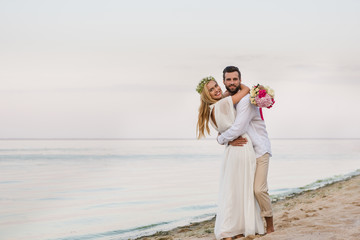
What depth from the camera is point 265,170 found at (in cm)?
575

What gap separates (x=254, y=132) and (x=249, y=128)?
3.3 inches

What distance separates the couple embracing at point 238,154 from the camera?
5688 millimetres

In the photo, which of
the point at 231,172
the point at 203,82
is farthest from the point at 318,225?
the point at 203,82

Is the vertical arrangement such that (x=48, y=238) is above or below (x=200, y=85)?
below

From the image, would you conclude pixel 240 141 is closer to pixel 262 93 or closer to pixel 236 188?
pixel 236 188

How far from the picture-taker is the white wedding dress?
572 cm

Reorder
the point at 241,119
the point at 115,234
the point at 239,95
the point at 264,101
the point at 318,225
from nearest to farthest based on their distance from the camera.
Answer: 1. the point at 264,101
2. the point at 241,119
3. the point at 239,95
4. the point at 318,225
5. the point at 115,234

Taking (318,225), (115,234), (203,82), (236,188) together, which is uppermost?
(203,82)

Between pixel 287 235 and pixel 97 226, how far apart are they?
18.2 ft

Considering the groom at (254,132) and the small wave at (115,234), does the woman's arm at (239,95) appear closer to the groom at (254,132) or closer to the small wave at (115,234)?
the groom at (254,132)

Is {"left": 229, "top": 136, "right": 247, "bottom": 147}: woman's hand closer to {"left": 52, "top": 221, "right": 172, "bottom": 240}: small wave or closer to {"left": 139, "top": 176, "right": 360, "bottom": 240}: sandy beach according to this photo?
{"left": 139, "top": 176, "right": 360, "bottom": 240}: sandy beach

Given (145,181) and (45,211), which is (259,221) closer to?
(45,211)

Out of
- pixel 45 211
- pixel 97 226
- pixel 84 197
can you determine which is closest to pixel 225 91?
pixel 97 226

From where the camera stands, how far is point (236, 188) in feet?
19.1
